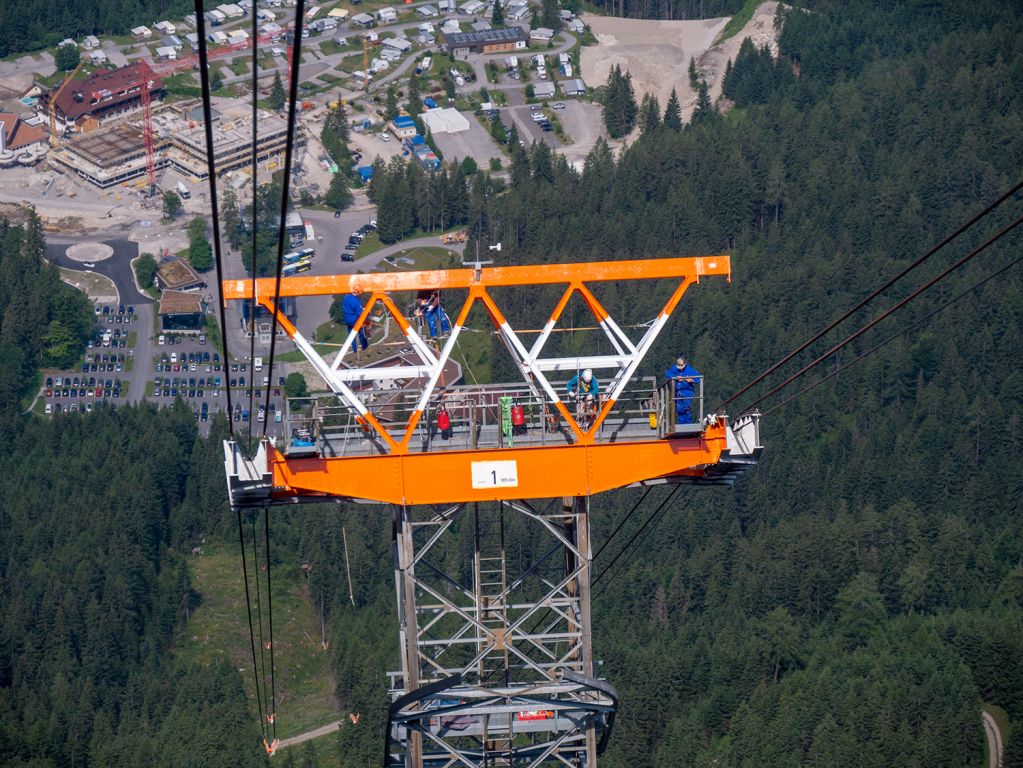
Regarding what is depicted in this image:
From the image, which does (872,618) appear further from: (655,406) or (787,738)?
(655,406)

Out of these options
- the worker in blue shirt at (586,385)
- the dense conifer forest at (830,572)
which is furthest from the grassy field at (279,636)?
the worker in blue shirt at (586,385)

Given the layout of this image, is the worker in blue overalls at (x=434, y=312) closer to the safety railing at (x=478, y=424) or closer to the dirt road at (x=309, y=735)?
the safety railing at (x=478, y=424)

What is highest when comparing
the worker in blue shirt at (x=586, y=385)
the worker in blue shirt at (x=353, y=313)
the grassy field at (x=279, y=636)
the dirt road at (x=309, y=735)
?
the worker in blue shirt at (x=353, y=313)

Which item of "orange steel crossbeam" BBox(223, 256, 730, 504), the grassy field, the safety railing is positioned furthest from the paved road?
"orange steel crossbeam" BBox(223, 256, 730, 504)

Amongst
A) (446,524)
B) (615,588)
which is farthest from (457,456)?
(615,588)

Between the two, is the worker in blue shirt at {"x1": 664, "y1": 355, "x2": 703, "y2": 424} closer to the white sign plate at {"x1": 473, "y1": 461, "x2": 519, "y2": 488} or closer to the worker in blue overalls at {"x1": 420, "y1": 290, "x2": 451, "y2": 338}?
the white sign plate at {"x1": 473, "y1": 461, "x2": 519, "y2": 488}

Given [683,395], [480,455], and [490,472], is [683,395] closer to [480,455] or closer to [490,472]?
[490,472]

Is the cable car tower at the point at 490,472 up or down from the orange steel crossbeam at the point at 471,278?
down
